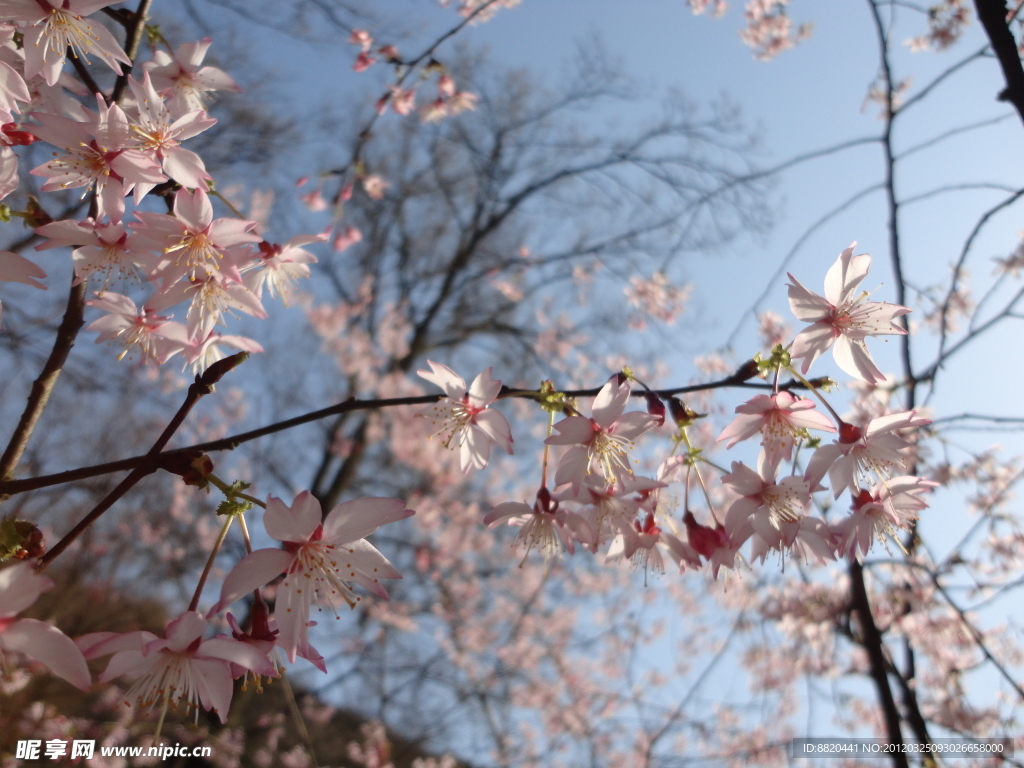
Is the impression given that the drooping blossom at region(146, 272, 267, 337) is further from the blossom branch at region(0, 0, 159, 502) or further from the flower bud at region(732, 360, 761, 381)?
the flower bud at region(732, 360, 761, 381)

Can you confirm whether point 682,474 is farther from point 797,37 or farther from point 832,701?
point 797,37

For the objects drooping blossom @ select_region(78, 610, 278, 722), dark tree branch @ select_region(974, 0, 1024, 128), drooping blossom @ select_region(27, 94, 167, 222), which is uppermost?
dark tree branch @ select_region(974, 0, 1024, 128)

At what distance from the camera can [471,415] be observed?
1.23 meters

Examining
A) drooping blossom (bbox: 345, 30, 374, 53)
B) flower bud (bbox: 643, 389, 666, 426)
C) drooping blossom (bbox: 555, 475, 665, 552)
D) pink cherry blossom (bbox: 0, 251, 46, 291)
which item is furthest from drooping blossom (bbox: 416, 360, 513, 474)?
drooping blossom (bbox: 345, 30, 374, 53)

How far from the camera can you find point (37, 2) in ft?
3.22

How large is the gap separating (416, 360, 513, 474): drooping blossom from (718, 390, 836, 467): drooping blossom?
43 cm

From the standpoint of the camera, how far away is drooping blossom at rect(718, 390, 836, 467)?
3.52 feet

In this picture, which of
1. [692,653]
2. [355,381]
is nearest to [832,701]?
[692,653]

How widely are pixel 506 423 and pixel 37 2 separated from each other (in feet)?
3.51

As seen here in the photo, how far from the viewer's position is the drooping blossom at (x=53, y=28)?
0.98 metres

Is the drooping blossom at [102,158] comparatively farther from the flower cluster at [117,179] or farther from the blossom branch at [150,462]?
the blossom branch at [150,462]

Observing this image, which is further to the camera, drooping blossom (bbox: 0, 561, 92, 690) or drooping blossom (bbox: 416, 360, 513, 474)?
drooping blossom (bbox: 416, 360, 513, 474)

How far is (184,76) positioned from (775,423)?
151cm

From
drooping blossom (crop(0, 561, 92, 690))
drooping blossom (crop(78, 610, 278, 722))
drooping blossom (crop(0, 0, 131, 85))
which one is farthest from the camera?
drooping blossom (crop(0, 0, 131, 85))
